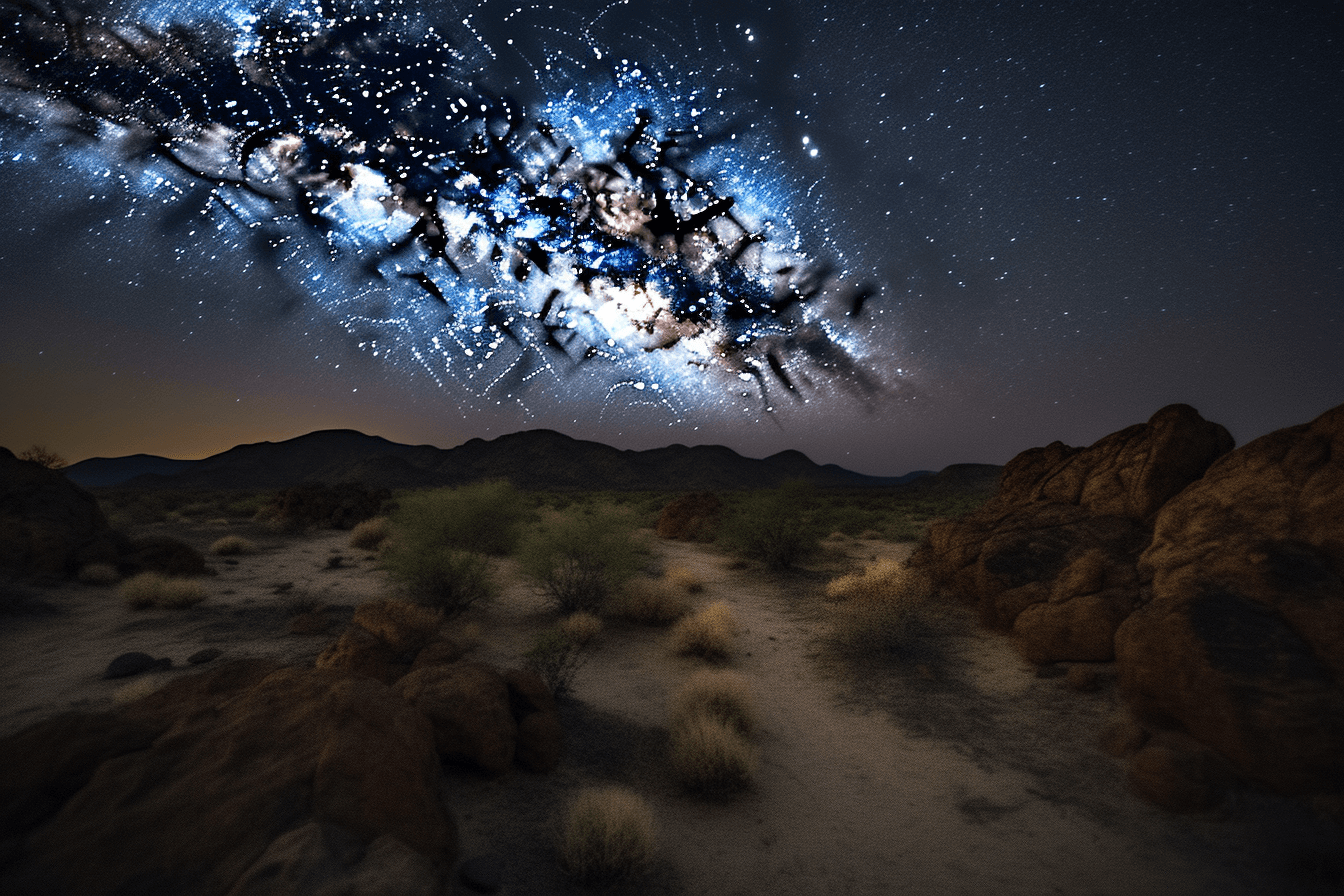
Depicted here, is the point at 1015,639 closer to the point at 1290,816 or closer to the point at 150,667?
the point at 1290,816

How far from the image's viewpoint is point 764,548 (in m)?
17.8

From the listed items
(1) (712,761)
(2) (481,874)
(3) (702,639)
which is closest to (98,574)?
(3) (702,639)

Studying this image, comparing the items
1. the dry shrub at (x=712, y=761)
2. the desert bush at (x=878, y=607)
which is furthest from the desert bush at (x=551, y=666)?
the desert bush at (x=878, y=607)

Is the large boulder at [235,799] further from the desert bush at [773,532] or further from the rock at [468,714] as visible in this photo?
the desert bush at [773,532]

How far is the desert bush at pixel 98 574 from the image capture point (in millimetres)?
11555

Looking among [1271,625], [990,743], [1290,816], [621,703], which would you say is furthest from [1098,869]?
[621,703]

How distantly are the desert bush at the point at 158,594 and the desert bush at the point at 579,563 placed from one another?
6.59m

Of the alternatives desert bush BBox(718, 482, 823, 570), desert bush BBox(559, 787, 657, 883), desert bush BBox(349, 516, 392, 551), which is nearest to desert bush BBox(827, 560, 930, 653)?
desert bush BBox(718, 482, 823, 570)

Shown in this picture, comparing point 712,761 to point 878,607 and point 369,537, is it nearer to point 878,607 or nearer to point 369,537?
point 878,607

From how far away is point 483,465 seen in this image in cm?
12156

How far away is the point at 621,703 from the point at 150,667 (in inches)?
273

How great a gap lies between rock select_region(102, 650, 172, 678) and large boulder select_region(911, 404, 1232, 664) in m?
13.5

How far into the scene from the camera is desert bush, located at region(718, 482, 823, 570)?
57.1 feet

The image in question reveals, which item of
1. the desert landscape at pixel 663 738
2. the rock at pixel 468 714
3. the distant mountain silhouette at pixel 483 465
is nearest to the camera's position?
the desert landscape at pixel 663 738
